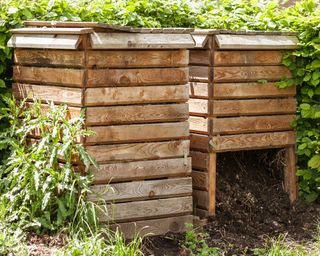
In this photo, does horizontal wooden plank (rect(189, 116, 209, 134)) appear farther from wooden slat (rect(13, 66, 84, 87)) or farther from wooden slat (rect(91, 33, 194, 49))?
wooden slat (rect(13, 66, 84, 87))

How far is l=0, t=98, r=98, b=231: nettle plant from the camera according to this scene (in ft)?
20.8

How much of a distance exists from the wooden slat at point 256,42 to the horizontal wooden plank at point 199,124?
0.71 m

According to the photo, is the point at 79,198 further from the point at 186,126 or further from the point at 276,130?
the point at 276,130

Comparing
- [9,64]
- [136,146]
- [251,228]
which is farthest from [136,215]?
[9,64]

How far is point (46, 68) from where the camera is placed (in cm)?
686

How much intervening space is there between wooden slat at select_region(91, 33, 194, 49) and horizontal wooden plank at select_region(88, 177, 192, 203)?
1158mm

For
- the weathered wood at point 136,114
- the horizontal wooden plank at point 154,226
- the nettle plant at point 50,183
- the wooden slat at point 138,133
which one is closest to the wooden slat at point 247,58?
the weathered wood at point 136,114

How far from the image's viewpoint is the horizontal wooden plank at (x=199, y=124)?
7.51 meters

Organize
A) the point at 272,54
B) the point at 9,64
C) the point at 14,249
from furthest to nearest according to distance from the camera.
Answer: the point at 272,54
the point at 9,64
the point at 14,249

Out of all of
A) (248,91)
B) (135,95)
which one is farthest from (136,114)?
(248,91)

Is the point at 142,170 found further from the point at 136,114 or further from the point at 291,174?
the point at 291,174

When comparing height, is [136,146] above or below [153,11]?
below

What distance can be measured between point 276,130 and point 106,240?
253 centimetres

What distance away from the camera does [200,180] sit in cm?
761
